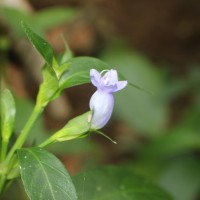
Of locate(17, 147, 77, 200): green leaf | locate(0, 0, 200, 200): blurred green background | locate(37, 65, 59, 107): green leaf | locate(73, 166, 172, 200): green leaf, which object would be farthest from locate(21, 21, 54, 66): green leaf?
locate(0, 0, 200, 200): blurred green background

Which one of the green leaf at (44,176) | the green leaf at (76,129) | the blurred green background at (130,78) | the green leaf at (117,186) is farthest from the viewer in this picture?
the blurred green background at (130,78)

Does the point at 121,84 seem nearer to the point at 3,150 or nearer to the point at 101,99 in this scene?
the point at 101,99

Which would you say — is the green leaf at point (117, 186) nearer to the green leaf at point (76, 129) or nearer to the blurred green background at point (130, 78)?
the green leaf at point (76, 129)

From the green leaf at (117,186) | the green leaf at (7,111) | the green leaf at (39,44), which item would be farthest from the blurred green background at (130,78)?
the green leaf at (39,44)

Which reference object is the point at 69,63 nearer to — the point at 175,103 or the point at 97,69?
the point at 97,69

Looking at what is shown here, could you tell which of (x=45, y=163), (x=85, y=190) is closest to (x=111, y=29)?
(x=85, y=190)

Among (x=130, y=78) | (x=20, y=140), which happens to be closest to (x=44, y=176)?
(x=20, y=140)
